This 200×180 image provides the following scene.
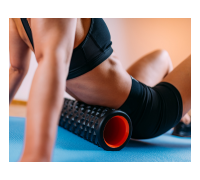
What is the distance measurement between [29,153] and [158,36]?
2.75 metres

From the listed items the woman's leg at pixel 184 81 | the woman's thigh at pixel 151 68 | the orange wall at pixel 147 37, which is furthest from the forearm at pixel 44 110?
the orange wall at pixel 147 37

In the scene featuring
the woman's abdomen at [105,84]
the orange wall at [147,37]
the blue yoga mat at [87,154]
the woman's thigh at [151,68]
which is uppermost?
the orange wall at [147,37]

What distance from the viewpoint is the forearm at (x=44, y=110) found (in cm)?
Answer: 38

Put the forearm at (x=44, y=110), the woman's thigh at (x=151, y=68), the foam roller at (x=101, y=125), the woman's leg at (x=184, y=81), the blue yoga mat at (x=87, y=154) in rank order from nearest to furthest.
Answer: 1. the forearm at (x=44, y=110)
2. the blue yoga mat at (x=87, y=154)
3. the foam roller at (x=101, y=125)
4. the woman's leg at (x=184, y=81)
5. the woman's thigh at (x=151, y=68)

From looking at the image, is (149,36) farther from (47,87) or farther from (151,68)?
(47,87)

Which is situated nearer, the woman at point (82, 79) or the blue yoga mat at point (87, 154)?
the woman at point (82, 79)

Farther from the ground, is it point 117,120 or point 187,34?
point 187,34

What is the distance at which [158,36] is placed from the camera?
109 inches

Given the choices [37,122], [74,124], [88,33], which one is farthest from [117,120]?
[37,122]

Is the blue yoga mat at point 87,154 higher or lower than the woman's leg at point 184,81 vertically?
lower

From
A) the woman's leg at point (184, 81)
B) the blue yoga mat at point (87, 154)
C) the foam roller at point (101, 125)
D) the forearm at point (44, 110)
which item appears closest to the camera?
the forearm at point (44, 110)

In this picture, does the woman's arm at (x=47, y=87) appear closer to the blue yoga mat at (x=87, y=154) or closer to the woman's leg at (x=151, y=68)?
the blue yoga mat at (x=87, y=154)

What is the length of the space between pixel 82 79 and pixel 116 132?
1.07 ft
